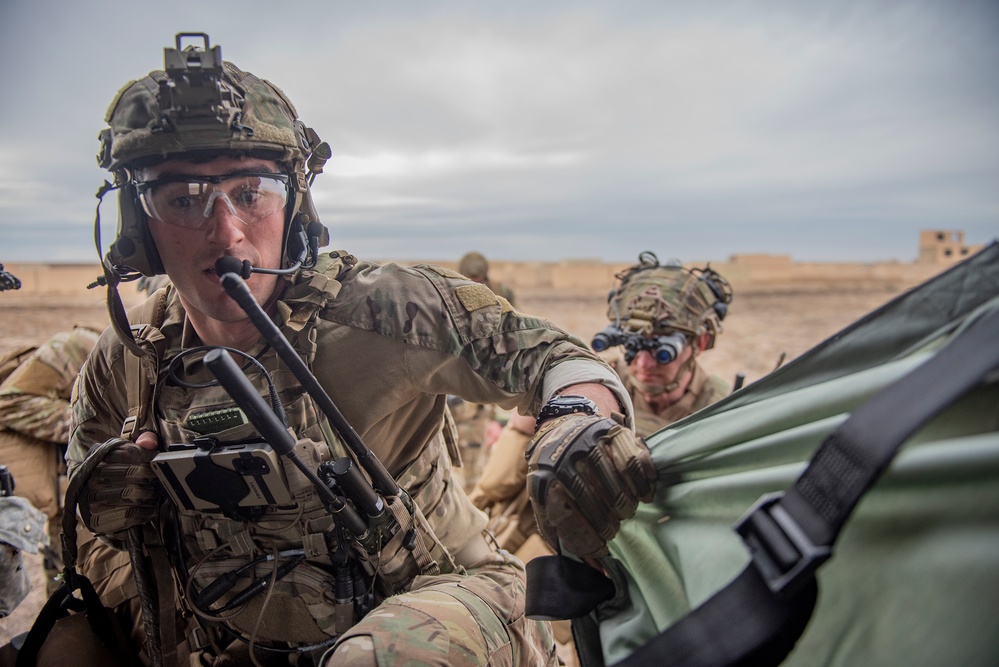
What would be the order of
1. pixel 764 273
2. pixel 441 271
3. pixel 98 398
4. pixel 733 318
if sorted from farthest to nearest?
pixel 764 273 < pixel 733 318 < pixel 98 398 < pixel 441 271

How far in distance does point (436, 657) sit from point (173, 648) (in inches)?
39.6

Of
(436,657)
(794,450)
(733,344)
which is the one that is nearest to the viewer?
(794,450)

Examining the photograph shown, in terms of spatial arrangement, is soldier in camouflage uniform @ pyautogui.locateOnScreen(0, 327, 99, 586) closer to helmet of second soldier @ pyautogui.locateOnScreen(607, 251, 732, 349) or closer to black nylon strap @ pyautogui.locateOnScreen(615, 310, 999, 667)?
helmet of second soldier @ pyautogui.locateOnScreen(607, 251, 732, 349)

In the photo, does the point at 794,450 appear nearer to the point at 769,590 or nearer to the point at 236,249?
the point at 769,590

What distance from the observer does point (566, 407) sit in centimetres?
152

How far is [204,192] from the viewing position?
191cm

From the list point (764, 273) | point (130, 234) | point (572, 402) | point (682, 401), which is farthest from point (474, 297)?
point (764, 273)

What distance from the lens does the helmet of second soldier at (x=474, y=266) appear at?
8.09m

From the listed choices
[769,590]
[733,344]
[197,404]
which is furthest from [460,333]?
[733,344]

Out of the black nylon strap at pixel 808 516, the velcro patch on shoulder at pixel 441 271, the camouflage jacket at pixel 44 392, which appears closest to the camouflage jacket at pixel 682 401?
the velcro patch on shoulder at pixel 441 271

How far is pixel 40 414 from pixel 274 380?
249 centimetres

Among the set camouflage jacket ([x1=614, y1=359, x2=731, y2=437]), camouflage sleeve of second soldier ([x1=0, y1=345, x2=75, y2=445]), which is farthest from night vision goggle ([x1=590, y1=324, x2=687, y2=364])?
camouflage sleeve of second soldier ([x1=0, y1=345, x2=75, y2=445])

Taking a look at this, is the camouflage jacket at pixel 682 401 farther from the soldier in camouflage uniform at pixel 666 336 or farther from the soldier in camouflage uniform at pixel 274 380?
the soldier in camouflage uniform at pixel 274 380

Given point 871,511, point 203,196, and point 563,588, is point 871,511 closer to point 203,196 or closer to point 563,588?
point 563,588
